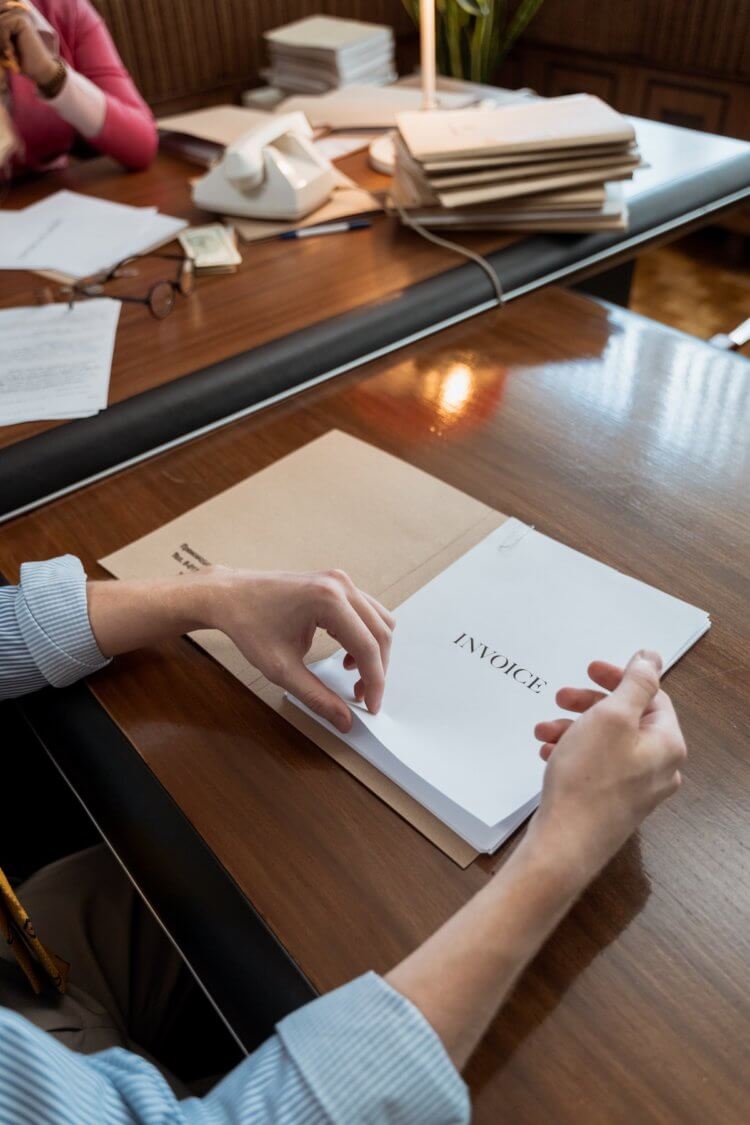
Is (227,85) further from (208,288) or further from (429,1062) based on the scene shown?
(429,1062)

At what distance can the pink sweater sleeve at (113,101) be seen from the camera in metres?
1.58

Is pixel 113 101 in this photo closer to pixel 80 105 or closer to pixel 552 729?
pixel 80 105

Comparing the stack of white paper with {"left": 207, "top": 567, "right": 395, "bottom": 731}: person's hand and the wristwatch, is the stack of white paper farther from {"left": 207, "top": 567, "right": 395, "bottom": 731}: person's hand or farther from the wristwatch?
{"left": 207, "top": 567, "right": 395, "bottom": 731}: person's hand

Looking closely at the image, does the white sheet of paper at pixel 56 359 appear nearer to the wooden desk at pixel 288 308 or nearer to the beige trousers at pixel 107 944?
the wooden desk at pixel 288 308

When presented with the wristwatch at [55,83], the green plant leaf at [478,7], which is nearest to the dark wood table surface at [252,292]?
the wristwatch at [55,83]

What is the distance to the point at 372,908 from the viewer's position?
0.54 meters

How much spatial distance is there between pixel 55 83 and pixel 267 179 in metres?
0.55

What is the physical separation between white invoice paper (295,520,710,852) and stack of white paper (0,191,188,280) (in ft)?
2.76

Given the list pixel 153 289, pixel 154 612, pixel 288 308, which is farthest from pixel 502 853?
pixel 153 289

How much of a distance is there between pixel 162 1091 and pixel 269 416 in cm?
71

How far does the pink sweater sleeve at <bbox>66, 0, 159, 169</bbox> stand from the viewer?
5.19ft

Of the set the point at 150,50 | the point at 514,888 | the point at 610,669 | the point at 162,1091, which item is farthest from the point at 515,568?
the point at 150,50

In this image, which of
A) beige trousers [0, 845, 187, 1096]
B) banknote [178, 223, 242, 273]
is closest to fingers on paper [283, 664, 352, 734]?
beige trousers [0, 845, 187, 1096]

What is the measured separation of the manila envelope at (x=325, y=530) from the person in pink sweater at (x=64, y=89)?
3.42 feet
